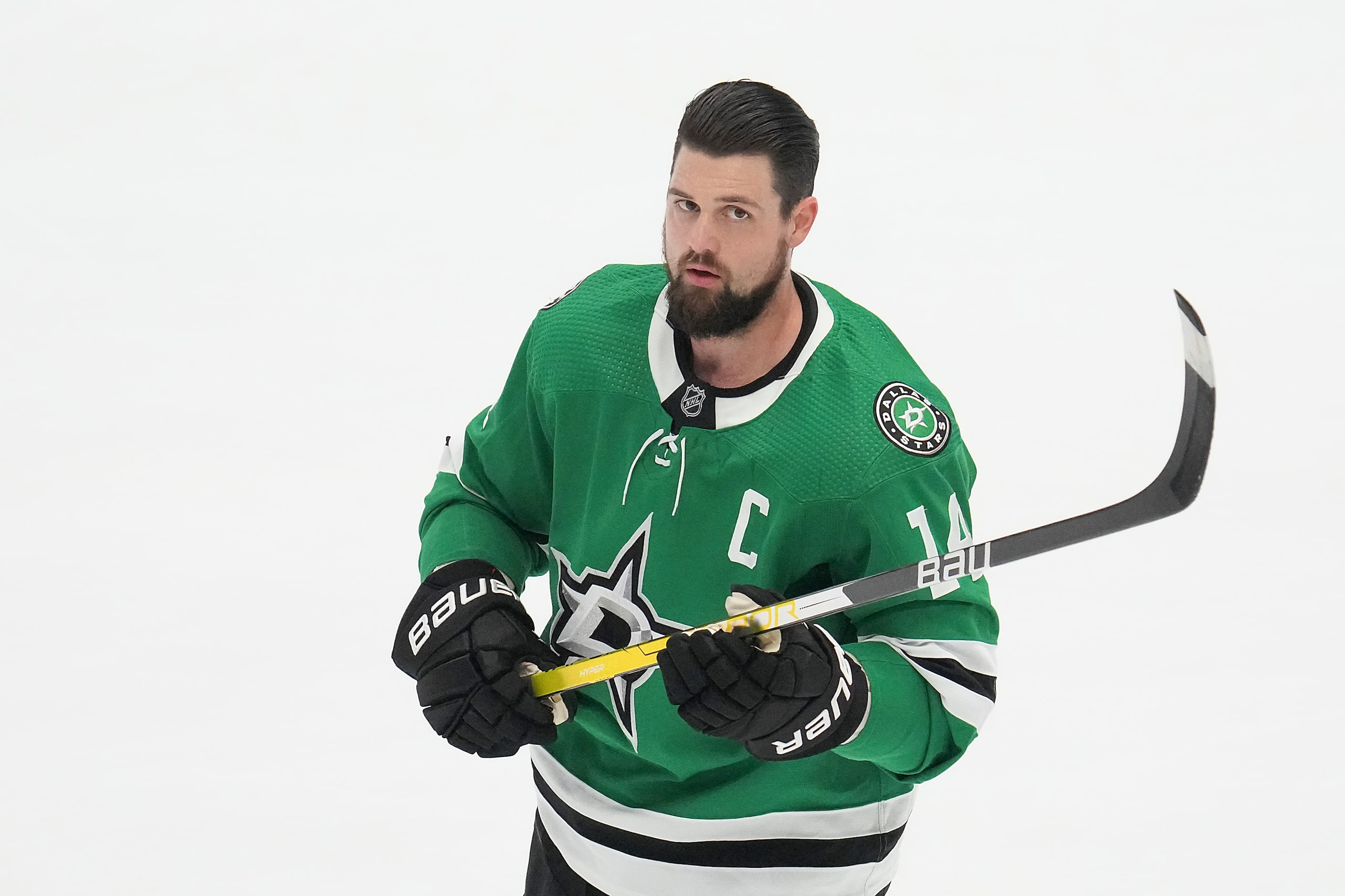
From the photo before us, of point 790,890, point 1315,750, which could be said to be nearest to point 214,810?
point 790,890

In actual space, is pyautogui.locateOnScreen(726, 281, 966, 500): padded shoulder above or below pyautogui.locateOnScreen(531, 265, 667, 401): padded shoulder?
below

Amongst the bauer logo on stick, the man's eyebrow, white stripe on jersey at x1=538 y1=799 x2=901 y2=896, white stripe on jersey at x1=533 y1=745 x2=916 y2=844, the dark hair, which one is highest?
the dark hair

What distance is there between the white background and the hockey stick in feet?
5.36

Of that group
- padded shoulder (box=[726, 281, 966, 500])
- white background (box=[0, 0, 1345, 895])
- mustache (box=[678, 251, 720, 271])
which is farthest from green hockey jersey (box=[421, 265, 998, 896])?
white background (box=[0, 0, 1345, 895])

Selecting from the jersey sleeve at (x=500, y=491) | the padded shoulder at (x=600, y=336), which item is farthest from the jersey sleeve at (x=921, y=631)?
the jersey sleeve at (x=500, y=491)

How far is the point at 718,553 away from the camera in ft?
6.86

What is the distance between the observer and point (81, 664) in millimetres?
3859

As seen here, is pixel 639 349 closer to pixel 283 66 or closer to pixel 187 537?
pixel 187 537

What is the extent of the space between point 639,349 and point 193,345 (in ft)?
9.63

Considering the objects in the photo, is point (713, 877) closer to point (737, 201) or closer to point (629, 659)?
point (629, 659)

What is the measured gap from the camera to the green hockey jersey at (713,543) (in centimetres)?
200

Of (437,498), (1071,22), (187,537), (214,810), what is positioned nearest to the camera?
(437,498)

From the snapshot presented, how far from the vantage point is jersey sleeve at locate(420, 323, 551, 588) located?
2.31 meters

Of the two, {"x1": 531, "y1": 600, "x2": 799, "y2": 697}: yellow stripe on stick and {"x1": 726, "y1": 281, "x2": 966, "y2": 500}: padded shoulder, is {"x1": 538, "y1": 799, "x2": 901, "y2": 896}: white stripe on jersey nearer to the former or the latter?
{"x1": 531, "y1": 600, "x2": 799, "y2": 697}: yellow stripe on stick
